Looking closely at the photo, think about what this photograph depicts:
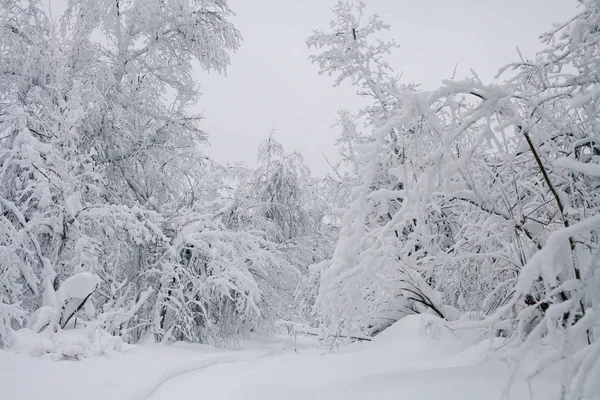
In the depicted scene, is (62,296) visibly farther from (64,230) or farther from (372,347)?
(372,347)

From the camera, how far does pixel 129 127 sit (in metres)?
9.90

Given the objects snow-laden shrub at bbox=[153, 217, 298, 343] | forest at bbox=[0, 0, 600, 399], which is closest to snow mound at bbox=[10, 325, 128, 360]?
forest at bbox=[0, 0, 600, 399]

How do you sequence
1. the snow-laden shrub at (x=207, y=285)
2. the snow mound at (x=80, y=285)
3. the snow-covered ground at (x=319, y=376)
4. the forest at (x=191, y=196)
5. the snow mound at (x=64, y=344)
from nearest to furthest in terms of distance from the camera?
the snow-covered ground at (x=319, y=376)
the forest at (x=191, y=196)
the snow mound at (x=64, y=344)
the snow mound at (x=80, y=285)
the snow-laden shrub at (x=207, y=285)

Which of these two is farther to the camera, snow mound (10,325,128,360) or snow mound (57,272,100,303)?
snow mound (57,272,100,303)

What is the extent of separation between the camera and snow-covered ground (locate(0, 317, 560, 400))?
7.68 feet

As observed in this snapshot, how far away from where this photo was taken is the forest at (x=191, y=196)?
135 inches

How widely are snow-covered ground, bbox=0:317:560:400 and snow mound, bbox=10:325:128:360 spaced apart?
10 cm

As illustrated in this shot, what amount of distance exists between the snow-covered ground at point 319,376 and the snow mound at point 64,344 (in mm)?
104

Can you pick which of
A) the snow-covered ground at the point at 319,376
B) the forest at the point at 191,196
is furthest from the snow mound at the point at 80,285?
the snow-covered ground at the point at 319,376

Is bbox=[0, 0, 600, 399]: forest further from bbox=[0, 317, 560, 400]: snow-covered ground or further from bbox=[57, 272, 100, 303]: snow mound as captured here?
bbox=[0, 317, 560, 400]: snow-covered ground

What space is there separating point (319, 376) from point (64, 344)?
260 cm

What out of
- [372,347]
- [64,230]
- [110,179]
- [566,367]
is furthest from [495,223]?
[110,179]

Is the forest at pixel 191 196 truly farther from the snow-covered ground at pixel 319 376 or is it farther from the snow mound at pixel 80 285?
the snow-covered ground at pixel 319 376

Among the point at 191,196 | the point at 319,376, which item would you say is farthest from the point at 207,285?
the point at 319,376
